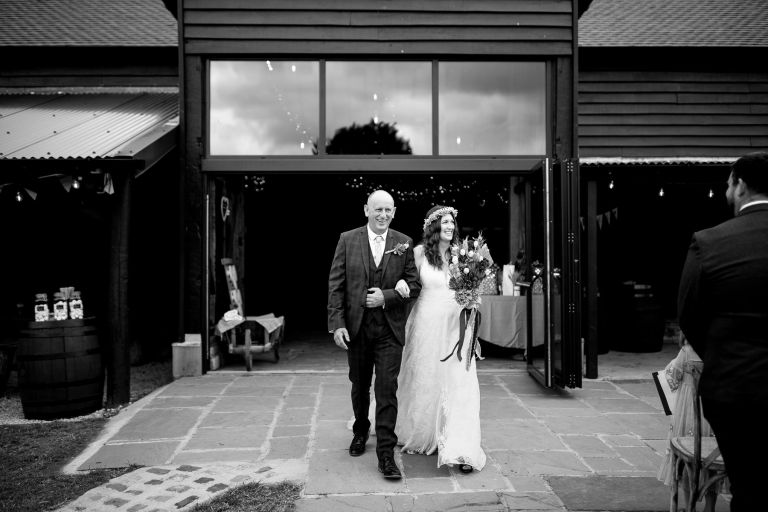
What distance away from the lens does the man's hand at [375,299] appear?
412 cm

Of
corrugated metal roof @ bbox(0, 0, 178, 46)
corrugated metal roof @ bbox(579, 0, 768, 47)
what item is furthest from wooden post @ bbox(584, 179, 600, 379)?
corrugated metal roof @ bbox(0, 0, 178, 46)

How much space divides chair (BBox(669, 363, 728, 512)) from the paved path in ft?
1.79

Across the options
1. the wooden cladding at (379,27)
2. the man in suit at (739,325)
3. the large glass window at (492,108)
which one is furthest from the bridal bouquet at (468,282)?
the wooden cladding at (379,27)

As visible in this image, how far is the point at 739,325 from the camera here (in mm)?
2375

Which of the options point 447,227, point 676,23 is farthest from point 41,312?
point 676,23

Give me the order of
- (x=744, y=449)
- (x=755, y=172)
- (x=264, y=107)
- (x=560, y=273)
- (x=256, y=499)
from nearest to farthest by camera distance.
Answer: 1. (x=744, y=449)
2. (x=755, y=172)
3. (x=256, y=499)
4. (x=560, y=273)
5. (x=264, y=107)

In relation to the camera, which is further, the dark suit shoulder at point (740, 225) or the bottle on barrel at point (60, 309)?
the bottle on barrel at point (60, 309)

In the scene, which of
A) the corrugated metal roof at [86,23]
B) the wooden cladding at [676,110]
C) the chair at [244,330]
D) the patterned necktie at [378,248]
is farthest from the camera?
the wooden cladding at [676,110]

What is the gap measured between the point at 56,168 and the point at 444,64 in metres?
4.94

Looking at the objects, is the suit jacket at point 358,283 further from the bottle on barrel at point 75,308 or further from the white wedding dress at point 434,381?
the bottle on barrel at point 75,308

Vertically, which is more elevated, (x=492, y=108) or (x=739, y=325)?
(x=492, y=108)

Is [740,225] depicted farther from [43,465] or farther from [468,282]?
[43,465]

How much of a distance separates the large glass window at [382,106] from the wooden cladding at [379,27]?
0.86 feet

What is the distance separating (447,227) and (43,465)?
353 cm
